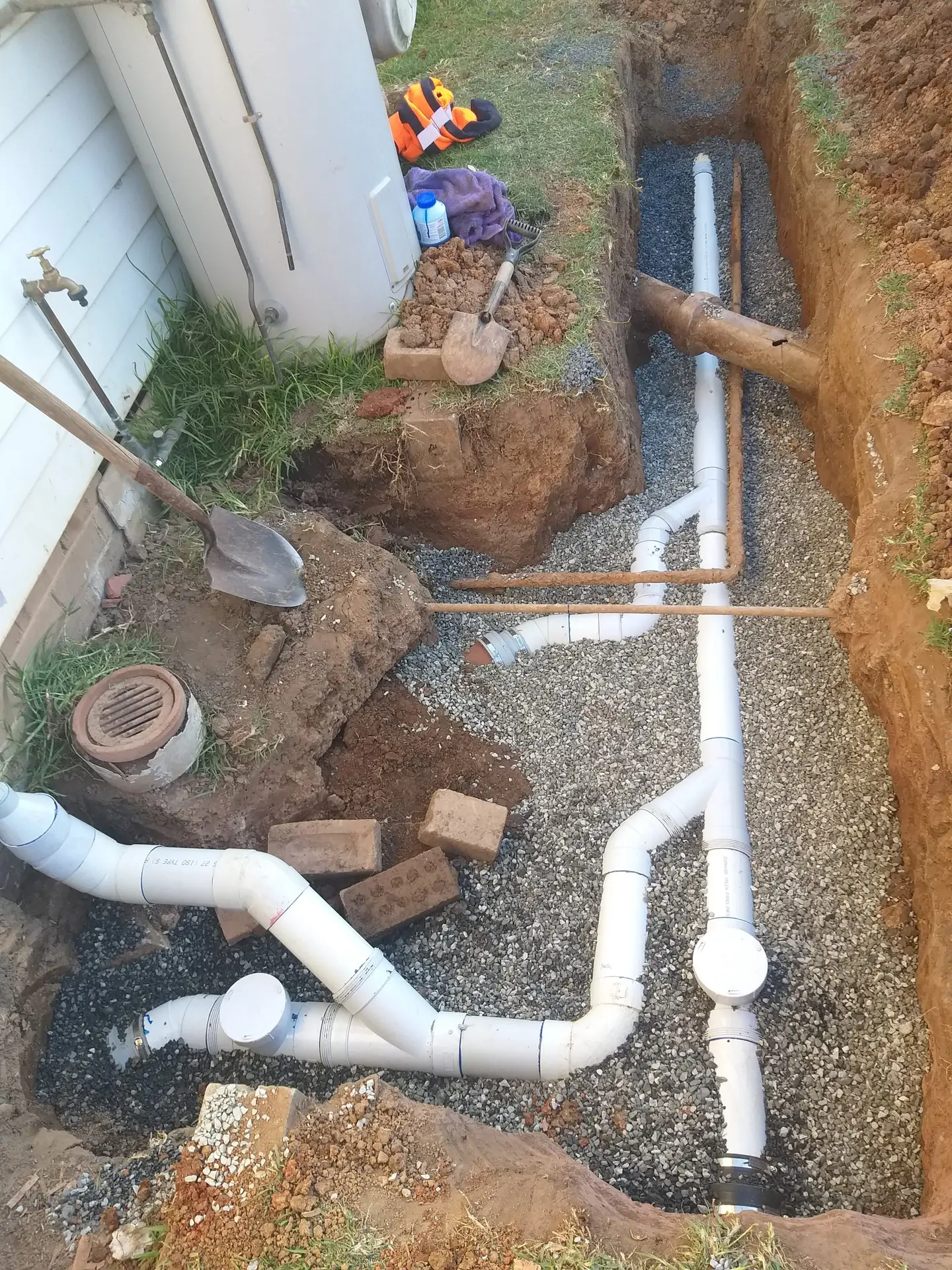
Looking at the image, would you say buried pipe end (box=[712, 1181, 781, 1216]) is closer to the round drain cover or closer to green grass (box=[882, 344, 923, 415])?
the round drain cover

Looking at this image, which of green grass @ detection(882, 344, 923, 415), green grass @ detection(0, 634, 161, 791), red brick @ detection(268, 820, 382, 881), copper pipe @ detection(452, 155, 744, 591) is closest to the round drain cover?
green grass @ detection(0, 634, 161, 791)

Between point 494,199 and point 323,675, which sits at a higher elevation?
point 494,199

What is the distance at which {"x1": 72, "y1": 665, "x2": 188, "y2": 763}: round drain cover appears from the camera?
10.6 feet

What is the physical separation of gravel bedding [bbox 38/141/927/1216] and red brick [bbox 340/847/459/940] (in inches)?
6.3

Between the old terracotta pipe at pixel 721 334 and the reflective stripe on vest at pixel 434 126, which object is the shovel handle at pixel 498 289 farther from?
the reflective stripe on vest at pixel 434 126

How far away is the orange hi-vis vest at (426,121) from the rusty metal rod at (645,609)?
3.42 metres

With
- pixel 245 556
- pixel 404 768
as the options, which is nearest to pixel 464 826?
pixel 404 768

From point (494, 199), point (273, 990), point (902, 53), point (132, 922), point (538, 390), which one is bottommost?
point (273, 990)

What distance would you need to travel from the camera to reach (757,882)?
3.50 metres

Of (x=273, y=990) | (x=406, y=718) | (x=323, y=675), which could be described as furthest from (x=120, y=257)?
(x=273, y=990)

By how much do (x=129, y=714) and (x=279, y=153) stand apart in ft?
8.76

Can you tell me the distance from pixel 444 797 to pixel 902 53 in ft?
18.8

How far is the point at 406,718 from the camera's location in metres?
4.11

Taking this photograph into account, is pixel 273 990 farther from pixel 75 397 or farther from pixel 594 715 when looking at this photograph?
pixel 75 397
